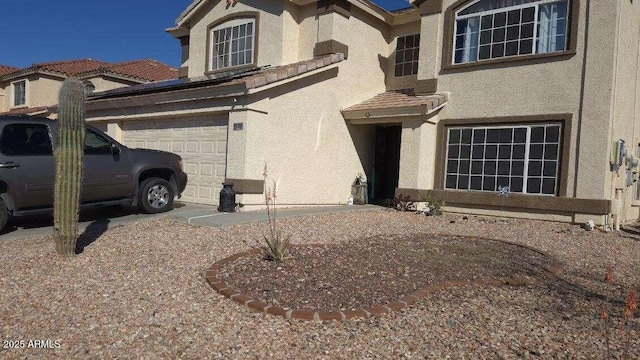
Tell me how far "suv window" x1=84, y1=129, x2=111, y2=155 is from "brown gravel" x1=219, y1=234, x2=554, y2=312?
14.1 feet

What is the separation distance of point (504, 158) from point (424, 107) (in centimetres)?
230

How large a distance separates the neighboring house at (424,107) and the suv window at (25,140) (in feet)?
12.4

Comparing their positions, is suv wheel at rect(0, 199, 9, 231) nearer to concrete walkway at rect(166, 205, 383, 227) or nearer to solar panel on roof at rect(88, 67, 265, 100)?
concrete walkway at rect(166, 205, 383, 227)

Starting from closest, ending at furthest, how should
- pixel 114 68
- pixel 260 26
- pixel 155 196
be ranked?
1. pixel 155 196
2. pixel 260 26
3. pixel 114 68

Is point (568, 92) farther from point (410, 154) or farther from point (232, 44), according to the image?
point (232, 44)

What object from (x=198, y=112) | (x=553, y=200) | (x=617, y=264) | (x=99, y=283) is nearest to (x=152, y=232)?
(x=99, y=283)

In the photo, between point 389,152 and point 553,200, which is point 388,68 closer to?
point 389,152

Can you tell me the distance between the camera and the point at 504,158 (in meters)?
11.4

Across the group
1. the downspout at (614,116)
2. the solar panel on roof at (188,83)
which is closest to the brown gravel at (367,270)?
the downspout at (614,116)

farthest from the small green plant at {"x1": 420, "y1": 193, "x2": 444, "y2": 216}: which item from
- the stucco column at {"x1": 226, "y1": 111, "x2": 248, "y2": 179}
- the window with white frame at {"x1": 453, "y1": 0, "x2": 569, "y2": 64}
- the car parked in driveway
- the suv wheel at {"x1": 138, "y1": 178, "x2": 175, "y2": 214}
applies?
the suv wheel at {"x1": 138, "y1": 178, "x2": 175, "y2": 214}

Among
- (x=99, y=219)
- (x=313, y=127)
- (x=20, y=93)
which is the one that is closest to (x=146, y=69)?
(x=20, y=93)

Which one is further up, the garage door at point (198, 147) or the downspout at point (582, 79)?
the downspout at point (582, 79)

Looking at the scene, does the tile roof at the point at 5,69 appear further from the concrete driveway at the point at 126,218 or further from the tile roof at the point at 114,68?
the concrete driveway at the point at 126,218

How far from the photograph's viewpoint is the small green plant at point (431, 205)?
38.4 feet
